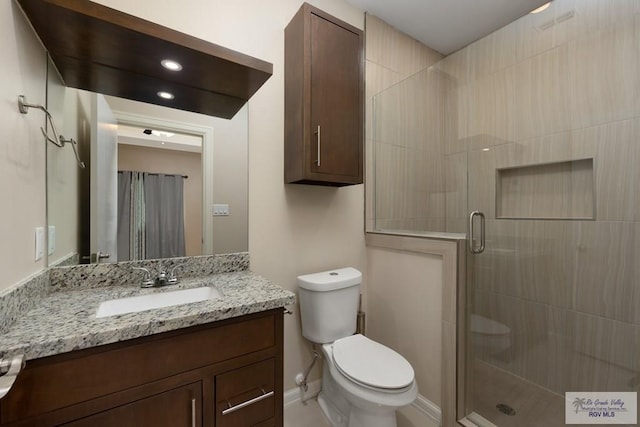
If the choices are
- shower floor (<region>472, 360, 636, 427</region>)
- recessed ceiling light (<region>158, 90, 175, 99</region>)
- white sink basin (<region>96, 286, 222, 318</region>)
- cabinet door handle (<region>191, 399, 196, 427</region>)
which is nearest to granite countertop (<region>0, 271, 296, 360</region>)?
white sink basin (<region>96, 286, 222, 318</region>)

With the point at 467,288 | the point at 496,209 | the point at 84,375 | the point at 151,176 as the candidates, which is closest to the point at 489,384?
the point at 467,288

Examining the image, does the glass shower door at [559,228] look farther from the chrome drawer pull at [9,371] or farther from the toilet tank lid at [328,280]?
the chrome drawer pull at [9,371]

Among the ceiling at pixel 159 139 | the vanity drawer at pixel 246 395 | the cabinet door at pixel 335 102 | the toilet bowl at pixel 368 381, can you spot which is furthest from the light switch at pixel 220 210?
the toilet bowl at pixel 368 381

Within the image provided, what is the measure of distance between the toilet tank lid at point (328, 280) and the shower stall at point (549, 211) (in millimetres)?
577

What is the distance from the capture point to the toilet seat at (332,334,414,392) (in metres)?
1.22

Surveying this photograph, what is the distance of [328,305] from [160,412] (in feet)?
3.03

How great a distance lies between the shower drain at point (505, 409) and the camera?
5.14 ft

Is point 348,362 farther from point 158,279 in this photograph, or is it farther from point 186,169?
point 186,169

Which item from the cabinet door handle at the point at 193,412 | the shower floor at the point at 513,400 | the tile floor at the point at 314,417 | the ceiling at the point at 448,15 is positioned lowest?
the tile floor at the point at 314,417

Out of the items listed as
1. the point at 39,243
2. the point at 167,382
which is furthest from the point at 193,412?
the point at 39,243

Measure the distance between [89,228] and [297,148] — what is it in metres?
1.06

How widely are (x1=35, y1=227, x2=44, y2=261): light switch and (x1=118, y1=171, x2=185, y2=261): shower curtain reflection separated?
0.28 meters

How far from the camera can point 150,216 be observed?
137 cm

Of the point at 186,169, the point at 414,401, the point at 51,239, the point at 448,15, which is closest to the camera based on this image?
the point at 51,239
